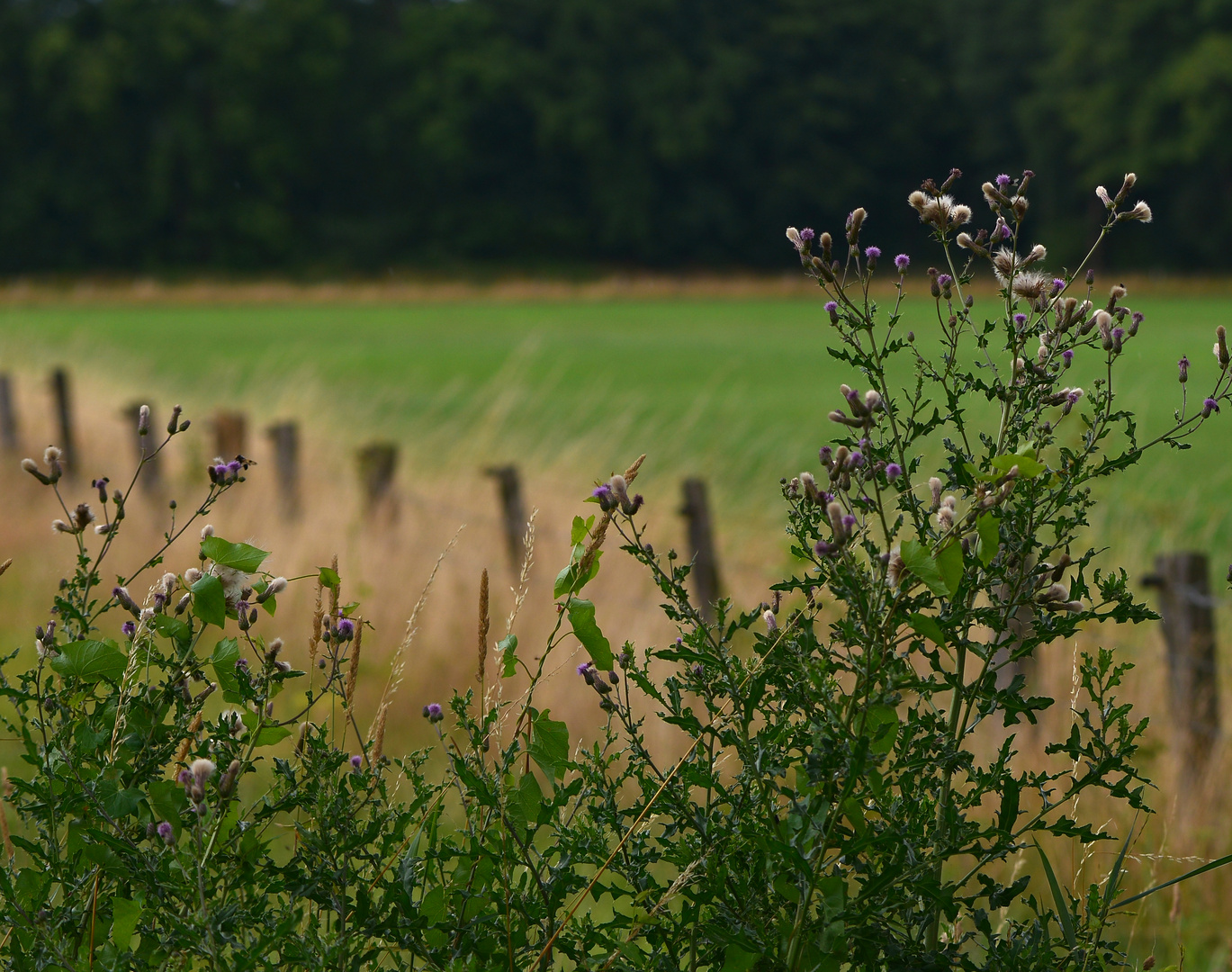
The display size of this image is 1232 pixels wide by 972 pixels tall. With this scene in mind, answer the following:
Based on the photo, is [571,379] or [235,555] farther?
→ [571,379]

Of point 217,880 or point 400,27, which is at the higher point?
point 400,27

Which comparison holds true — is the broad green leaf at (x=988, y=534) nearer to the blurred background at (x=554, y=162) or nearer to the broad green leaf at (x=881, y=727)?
the broad green leaf at (x=881, y=727)

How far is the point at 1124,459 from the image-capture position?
1430 mm

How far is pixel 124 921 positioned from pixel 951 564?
3.06 feet

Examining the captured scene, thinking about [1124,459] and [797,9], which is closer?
[1124,459]

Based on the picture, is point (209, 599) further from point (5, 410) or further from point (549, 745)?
point (5, 410)

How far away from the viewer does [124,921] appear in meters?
1.38

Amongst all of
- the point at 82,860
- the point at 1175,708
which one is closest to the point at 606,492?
the point at 82,860

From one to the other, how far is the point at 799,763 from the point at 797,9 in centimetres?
7514

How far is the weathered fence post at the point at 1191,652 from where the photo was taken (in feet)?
14.0

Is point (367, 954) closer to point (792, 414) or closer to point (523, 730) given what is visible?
point (523, 730)

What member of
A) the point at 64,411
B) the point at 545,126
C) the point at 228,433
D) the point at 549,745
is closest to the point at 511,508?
the point at 228,433

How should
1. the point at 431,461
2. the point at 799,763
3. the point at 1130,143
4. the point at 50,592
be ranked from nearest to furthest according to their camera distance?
the point at 799,763 < the point at 50,592 < the point at 431,461 < the point at 1130,143

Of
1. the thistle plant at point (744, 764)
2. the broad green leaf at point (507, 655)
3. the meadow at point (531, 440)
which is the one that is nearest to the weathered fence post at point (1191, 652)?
the meadow at point (531, 440)
